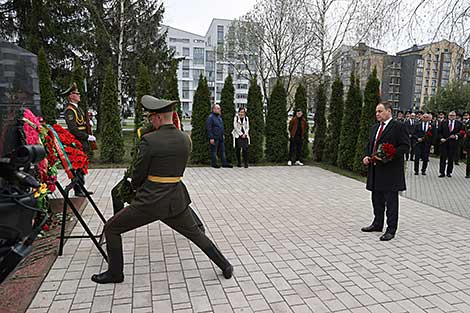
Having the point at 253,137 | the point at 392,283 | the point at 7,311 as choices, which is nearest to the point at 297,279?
the point at 392,283

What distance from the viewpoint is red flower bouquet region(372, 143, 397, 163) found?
463 cm

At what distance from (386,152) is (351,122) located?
247 inches

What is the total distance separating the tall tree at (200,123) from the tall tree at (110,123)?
7.75 ft

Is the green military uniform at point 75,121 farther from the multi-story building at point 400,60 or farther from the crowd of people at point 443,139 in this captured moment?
the crowd of people at point 443,139

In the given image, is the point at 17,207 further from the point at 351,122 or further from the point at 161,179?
the point at 351,122

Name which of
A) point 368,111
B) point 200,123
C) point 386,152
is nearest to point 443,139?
point 368,111

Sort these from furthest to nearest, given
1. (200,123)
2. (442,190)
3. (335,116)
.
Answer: (335,116) < (200,123) < (442,190)

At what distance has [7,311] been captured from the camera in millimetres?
2758

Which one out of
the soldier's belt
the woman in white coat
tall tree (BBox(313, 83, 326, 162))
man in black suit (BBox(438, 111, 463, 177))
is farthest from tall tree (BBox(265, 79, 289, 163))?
the soldier's belt

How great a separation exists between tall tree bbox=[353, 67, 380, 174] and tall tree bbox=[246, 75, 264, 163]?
3.36 metres

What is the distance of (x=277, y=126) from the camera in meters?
12.0

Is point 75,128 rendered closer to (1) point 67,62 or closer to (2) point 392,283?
(2) point 392,283

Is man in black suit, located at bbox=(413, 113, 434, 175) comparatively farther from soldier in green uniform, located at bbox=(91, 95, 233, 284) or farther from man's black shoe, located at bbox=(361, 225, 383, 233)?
soldier in green uniform, located at bbox=(91, 95, 233, 284)

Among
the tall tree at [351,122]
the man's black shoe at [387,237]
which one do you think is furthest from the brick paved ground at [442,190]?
the man's black shoe at [387,237]
